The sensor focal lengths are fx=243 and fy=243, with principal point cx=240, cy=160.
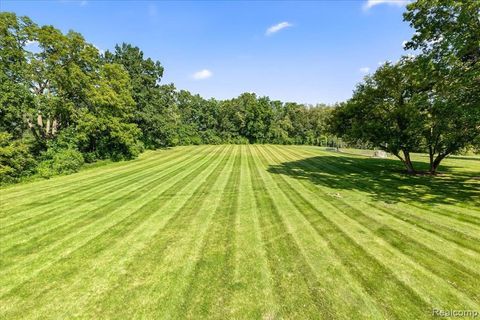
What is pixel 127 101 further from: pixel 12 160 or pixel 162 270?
pixel 162 270

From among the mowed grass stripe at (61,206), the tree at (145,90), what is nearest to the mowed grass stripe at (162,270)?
the mowed grass stripe at (61,206)

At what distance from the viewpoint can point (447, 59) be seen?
12.2 meters

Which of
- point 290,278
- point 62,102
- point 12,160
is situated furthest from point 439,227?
point 62,102

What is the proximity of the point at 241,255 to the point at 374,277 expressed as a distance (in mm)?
3413

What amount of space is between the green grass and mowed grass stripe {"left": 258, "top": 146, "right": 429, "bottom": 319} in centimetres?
3

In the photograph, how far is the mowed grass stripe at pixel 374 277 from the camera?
15.8 ft

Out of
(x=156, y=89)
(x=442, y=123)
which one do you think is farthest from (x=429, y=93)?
(x=156, y=89)

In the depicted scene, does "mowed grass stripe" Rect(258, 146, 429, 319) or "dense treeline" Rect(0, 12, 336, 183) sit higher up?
"dense treeline" Rect(0, 12, 336, 183)

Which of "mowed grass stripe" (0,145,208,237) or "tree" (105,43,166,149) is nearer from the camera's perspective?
"mowed grass stripe" (0,145,208,237)

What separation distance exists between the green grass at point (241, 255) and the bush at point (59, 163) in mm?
7914

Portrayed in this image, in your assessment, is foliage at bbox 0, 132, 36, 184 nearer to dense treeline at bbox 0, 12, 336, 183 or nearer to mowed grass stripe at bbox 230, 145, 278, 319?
dense treeline at bbox 0, 12, 336, 183

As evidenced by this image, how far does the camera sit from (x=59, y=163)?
22062 mm

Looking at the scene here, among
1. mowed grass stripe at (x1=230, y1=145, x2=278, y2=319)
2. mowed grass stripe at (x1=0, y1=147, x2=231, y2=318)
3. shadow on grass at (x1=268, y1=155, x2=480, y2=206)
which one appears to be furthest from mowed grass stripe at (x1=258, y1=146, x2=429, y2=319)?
mowed grass stripe at (x1=0, y1=147, x2=231, y2=318)

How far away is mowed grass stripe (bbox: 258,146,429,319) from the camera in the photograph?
4.81 metres
